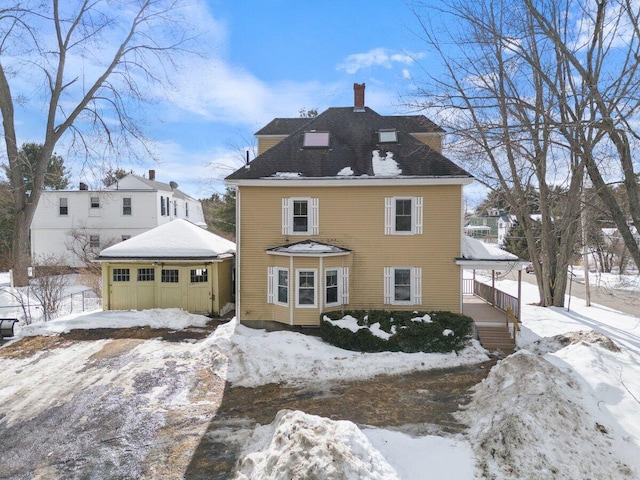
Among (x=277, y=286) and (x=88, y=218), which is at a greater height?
(x=88, y=218)

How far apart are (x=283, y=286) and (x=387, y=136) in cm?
712

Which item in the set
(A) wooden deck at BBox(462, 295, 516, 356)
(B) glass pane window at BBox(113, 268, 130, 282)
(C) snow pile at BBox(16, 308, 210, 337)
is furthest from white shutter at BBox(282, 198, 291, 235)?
(A) wooden deck at BBox(462, 295, 516, 356)

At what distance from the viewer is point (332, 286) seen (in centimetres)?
1277

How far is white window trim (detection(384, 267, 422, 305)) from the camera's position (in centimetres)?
1291

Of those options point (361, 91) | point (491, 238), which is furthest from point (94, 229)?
point (491, 238)

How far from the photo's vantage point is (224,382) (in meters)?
9.09

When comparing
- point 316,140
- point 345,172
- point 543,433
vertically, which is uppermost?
point 316,140

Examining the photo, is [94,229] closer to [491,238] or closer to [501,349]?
[501,349]

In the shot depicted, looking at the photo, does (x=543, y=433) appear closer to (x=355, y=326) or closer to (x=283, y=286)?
(x=355, y=326)

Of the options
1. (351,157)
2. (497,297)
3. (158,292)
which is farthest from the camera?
(158,292)

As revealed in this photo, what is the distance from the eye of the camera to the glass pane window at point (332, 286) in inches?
499

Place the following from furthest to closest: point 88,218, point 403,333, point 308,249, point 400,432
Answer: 1. point 88,218
2. point 308,249
3. point 403,333
4. point 400,432

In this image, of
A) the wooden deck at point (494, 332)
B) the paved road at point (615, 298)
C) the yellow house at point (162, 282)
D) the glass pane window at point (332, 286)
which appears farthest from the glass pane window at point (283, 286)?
the paved road at point (615, 298)

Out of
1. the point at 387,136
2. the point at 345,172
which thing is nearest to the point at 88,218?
the point at 345,172
